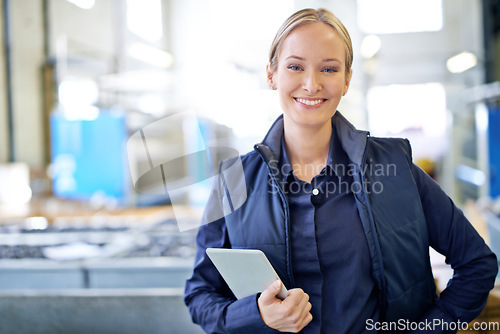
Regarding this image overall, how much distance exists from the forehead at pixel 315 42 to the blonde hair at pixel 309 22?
1 centimetres

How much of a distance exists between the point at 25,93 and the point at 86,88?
109 cm

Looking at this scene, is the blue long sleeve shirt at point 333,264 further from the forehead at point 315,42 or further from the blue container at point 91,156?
the blue container at point 91,156

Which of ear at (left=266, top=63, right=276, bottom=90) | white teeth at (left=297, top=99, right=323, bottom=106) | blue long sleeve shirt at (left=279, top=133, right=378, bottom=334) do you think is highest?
ear at (left=266, top=63, right=276, bottom=90)

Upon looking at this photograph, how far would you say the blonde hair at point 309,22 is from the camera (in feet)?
2.90

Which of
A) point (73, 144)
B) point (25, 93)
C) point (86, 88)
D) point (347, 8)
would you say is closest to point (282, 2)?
point (347, 8)

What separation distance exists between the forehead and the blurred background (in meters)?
0.17

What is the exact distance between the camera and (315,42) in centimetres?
87

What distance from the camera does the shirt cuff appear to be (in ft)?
2.88

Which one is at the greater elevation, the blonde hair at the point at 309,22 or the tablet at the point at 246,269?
the blonde hair at the point at 309,22

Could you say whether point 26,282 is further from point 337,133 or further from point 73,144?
point 73,144

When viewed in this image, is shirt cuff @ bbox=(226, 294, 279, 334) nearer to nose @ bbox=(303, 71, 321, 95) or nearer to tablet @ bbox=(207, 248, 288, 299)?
tablet @ bbox=(207, 248, 288, 299)

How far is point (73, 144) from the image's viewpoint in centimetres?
509

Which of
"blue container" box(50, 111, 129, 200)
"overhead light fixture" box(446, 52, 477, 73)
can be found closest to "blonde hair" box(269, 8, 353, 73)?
"blue container" box(50, 111, 129, 200)

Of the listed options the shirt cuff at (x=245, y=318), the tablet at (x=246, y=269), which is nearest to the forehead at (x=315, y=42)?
the tablet at (x=246, y=269)
